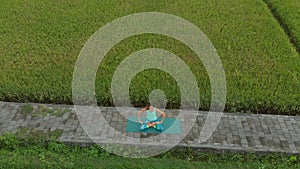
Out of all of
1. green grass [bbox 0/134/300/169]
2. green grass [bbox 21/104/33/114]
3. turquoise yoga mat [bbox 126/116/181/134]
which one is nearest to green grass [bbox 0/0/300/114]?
green grass [bbox 21/104/33/114]

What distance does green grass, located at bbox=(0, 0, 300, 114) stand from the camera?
4820 millimetres

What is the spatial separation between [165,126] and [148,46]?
2174mm

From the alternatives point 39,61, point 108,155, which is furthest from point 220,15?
point 108,155

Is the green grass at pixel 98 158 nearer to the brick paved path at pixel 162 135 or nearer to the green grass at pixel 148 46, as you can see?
the brick paved path at pixel 162 135

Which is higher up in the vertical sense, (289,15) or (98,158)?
(289,15)

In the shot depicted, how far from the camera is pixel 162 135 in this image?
418 centimetres

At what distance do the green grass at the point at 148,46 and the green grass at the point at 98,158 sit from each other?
883 millimetres

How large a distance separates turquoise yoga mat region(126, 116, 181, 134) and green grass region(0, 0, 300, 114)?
0.41m

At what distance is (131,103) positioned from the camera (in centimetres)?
473

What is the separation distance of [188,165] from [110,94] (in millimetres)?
1630

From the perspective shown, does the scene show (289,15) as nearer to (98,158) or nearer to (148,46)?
(148,46)

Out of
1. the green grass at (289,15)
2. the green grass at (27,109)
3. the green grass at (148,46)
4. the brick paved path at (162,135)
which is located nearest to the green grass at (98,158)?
the brick paved path at (162,135)

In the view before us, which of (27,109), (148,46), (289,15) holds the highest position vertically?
(289,15)

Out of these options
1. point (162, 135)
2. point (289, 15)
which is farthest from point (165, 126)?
point (289, 15)
